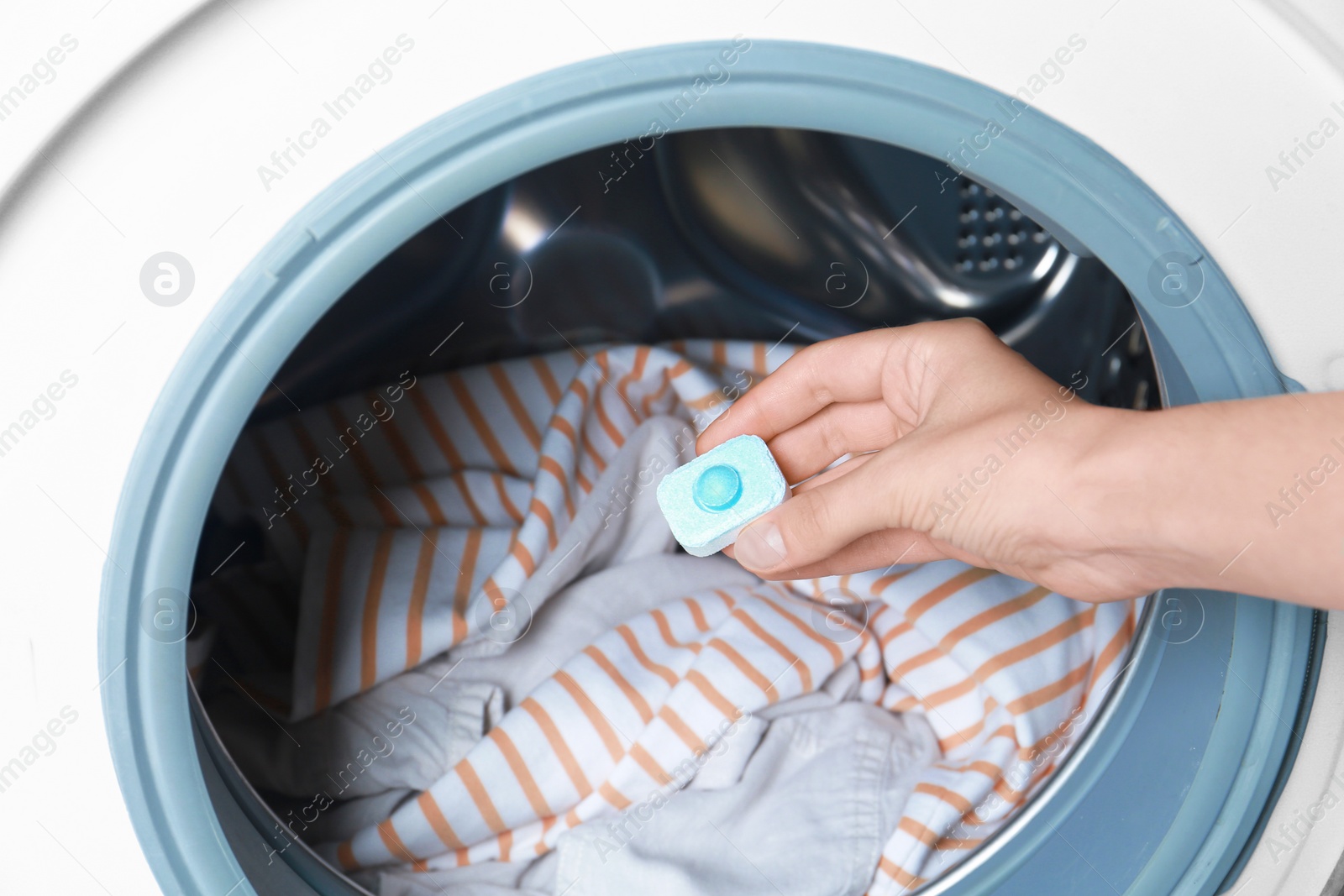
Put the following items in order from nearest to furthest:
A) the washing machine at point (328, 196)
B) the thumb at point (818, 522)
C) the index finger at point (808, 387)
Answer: the washing machine at point (328, 196), the thumb at point (818, 522), the index finger at point (808, 387)

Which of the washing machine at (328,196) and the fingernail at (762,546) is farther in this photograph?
the fingernail at (762,546)

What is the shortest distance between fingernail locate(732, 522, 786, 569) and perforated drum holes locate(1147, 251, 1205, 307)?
24 centimetres

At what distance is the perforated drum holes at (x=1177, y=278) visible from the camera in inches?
20.1

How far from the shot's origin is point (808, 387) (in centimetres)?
67

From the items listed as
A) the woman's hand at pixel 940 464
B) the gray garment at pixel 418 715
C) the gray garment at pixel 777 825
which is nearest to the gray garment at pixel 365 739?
the gray garment at pixel 418 715

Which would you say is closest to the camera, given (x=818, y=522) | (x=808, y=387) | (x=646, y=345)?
(x=818, y=522)

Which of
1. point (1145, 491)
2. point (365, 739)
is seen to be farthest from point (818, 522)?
point (365, 739)

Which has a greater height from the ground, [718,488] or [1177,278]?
[1177,278]

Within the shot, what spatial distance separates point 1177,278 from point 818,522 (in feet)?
0.75

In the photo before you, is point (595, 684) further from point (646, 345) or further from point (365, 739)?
point (646, 345)

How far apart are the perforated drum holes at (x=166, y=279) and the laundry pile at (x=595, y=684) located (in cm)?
38

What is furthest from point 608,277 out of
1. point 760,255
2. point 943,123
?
point 943,123

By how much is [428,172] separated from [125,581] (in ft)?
0.80

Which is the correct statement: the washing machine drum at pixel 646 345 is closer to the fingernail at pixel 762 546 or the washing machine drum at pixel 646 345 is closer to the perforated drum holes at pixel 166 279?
the perforated drum holes at pixel 166 279
